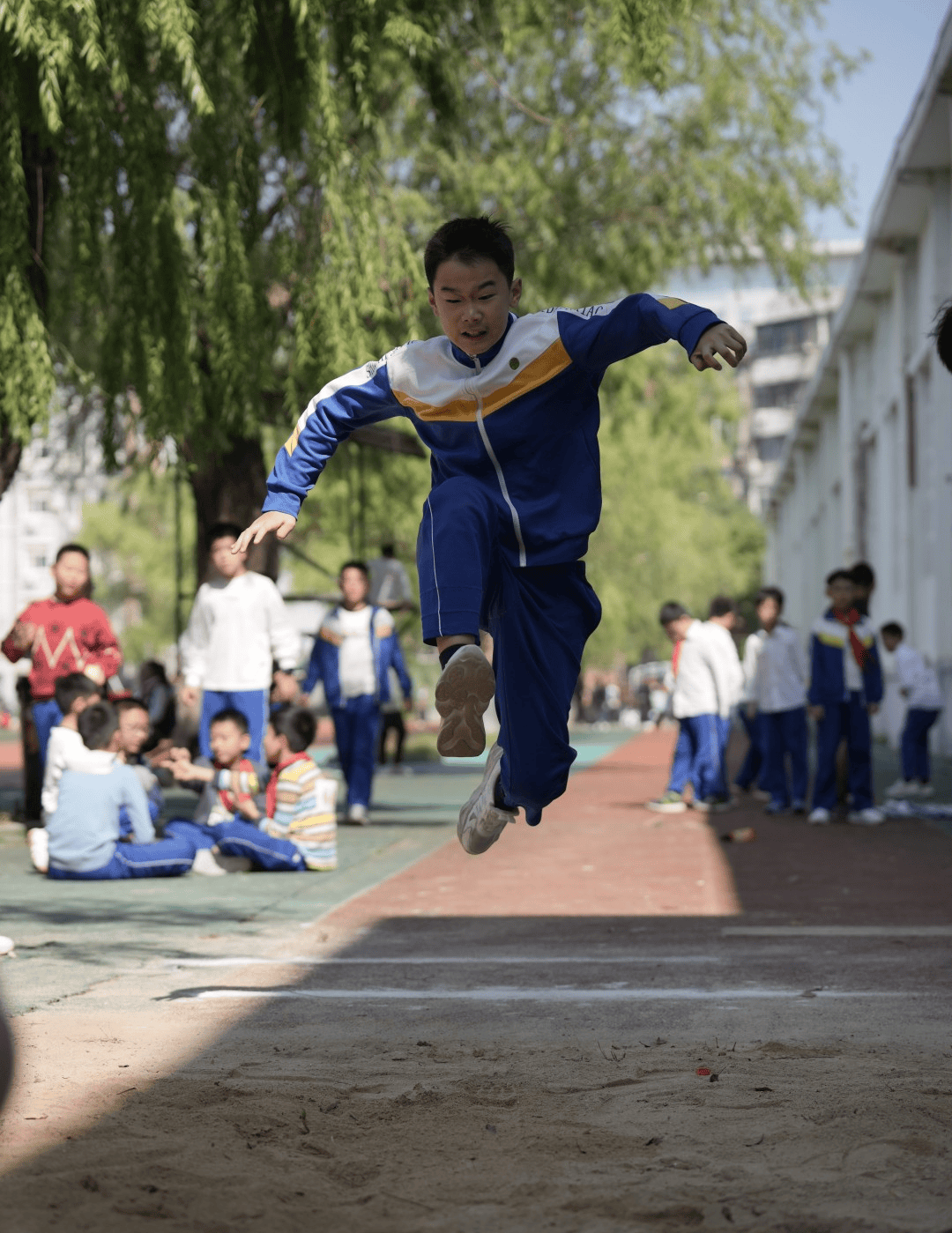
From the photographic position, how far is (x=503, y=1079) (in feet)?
13.7

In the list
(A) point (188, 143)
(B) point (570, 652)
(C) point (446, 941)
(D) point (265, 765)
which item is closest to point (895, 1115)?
(B) point (570, 652)

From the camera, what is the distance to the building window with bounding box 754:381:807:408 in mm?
99375

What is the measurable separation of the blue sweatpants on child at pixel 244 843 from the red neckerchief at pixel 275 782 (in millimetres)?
159

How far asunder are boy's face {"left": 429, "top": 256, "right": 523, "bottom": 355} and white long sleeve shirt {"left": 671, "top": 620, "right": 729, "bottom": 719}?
947cm

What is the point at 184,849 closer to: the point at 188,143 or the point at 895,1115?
the point at 188,143

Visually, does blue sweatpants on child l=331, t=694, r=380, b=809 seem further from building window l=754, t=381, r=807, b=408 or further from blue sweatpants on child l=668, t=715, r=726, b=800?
building window l=754, t=381, r=807, b=408

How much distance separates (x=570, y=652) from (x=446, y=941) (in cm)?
254

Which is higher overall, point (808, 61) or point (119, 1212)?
point (808, 61)

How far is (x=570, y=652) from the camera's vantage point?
4.91 metres

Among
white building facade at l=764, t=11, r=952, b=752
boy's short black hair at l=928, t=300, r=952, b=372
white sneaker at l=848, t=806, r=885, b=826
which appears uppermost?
white building facade at l=764, t=11, r=952, b=752

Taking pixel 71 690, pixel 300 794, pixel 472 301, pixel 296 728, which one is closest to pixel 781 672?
pixel 296 728

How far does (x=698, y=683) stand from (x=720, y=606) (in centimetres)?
136

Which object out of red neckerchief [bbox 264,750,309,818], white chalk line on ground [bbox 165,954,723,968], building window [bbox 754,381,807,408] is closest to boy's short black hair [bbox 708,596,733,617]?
red neckerchief [bbox 264,750,309,818]

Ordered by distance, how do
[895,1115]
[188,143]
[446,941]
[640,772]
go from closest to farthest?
[895,1115] < [446,941] < [188,143] < [640,772]
